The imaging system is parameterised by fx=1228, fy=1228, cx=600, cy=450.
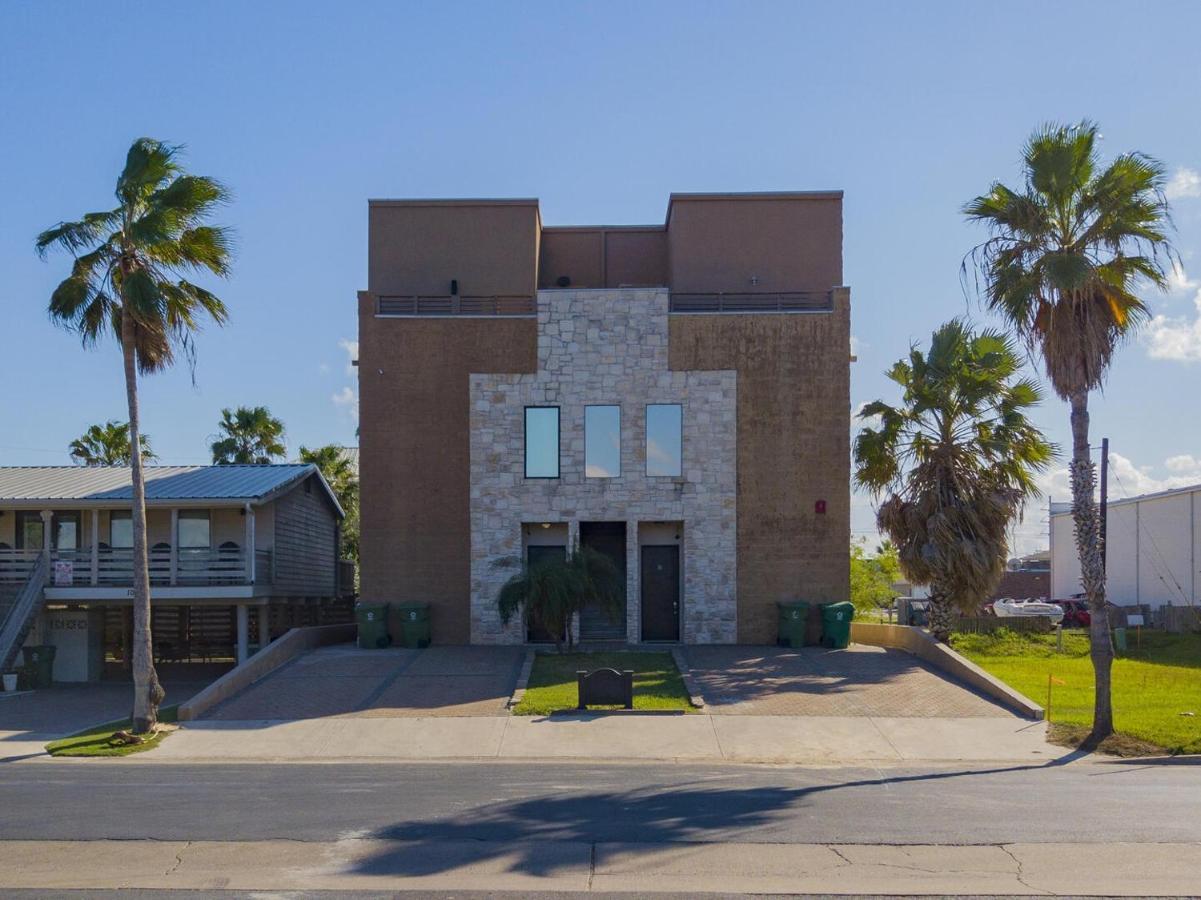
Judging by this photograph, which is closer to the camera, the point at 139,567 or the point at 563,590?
the point at 139,567

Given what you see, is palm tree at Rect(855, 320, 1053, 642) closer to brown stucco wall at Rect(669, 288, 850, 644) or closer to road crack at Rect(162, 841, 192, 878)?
brown stucco wall at Rect(669, 288, 850, 644)

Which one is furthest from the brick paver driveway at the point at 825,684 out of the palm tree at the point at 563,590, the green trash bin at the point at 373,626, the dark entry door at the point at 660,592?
Result: the green trash bin at the point at 373,626

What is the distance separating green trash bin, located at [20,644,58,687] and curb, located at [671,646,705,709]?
1415 centimetres

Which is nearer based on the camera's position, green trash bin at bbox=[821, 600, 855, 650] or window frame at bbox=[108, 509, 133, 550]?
green trash bin at bbox=[821, 600, 855, 650]

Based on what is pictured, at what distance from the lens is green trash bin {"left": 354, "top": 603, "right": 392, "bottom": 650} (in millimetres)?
27906

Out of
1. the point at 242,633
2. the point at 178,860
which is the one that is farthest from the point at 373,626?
the point at 178,860

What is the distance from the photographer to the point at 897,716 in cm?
2089

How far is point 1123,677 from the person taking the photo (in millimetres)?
26109

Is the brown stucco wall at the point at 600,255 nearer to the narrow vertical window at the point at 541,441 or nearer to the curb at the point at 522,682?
the narrow vertical window at the point at 541,441

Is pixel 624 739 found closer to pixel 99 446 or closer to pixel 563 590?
pixel 563 590

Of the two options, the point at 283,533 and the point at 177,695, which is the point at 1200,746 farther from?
the point at 283,533

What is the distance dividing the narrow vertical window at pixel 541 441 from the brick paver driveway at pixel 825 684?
17.5 feet

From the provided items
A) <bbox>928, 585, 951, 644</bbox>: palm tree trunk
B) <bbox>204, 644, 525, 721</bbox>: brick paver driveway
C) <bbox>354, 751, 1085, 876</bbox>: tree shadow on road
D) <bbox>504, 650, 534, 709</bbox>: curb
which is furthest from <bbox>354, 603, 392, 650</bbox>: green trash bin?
<bbox>354, 751, 1085, 876</bbox>: tree shadow on road

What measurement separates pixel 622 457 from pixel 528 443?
224cm
